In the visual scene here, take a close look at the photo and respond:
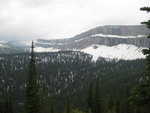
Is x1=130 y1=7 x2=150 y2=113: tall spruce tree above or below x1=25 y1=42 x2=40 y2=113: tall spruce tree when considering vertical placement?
above

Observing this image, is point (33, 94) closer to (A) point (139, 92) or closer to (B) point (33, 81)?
(B) point (33, 81)

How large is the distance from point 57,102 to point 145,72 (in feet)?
562

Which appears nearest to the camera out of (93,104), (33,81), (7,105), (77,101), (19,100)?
(33,81)

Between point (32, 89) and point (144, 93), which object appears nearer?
point (144, 93)

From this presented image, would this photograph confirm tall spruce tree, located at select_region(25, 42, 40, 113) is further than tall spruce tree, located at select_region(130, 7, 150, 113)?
Yes

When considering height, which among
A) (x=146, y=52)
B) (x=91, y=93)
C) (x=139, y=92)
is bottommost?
(x=91, y=93)

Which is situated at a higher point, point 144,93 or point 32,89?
point 144,93

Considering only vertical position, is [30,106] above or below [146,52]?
below

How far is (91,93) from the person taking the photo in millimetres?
79562

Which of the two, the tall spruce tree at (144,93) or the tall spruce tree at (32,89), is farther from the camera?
the tall spruce tree at (32,89)

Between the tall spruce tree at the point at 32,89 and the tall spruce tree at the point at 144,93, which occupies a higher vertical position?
the tall spruce tree at the point at 144,93

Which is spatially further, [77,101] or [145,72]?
[77,101]

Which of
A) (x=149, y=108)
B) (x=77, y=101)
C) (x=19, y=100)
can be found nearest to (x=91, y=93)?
(x=149, y=108)

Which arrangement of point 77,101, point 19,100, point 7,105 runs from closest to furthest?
point 7,105 < point 77,101 < point 19,100
